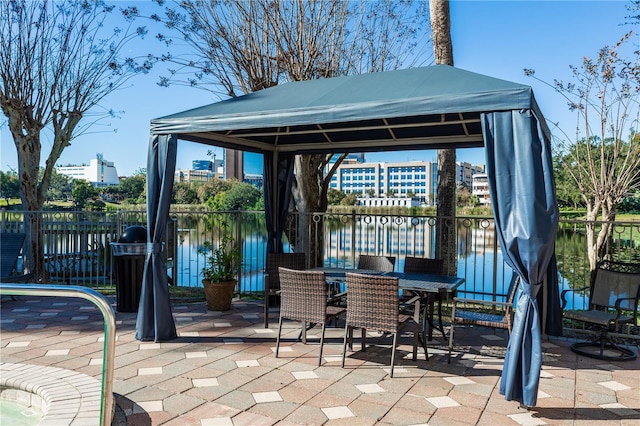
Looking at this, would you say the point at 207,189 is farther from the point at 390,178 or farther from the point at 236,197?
the point at 390,178

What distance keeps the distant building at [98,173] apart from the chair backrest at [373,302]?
81.8 ft

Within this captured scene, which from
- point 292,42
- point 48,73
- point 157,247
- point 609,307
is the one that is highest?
point 292,42

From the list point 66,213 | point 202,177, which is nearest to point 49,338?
point 66,213

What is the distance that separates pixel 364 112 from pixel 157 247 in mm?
2579

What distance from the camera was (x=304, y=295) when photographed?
4.43 metres

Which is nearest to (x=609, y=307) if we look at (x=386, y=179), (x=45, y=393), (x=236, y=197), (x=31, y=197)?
(x=45, y=393)

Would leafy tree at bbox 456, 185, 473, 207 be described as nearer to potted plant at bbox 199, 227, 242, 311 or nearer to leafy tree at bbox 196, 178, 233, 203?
potted plant at bbox 199, 227, 242, 311

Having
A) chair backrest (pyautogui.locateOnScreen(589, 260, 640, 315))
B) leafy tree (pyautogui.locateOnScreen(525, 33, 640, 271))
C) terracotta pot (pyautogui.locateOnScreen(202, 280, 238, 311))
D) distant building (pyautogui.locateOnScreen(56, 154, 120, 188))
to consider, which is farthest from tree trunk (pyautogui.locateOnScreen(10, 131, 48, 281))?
distant building (pyautogui.locateOnScreen(56, 154, 120, 188))

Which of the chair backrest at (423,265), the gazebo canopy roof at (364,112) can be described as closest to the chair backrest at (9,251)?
the gazebo canopy roof at (364,112)

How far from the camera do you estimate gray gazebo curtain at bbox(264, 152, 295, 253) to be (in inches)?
285

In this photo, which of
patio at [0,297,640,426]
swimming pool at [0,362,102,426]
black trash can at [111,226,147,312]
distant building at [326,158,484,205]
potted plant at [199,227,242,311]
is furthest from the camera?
distant building at [326,158,484,205]

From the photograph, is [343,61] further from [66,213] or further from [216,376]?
[216,376]

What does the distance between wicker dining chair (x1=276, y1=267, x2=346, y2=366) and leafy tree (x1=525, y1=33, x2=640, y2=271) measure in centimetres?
642

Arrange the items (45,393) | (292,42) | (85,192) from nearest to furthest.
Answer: (45,393)
(292,42)
(85,192)
